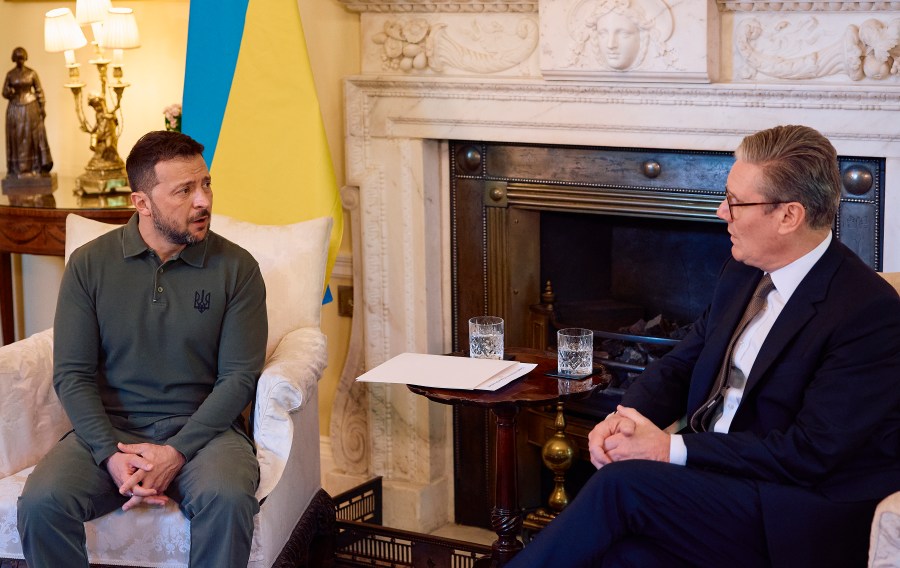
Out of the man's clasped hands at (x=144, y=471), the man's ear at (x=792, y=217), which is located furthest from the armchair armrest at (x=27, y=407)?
the man's ear at (x=792, y=217)

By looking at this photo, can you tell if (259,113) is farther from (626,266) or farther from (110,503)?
(110,503)

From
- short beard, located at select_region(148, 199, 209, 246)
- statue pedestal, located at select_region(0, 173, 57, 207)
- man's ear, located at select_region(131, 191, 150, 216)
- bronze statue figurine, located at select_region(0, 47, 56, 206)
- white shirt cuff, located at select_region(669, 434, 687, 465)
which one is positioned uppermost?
bronze statue figurine, located at select_region(0, 47, 56, 206)

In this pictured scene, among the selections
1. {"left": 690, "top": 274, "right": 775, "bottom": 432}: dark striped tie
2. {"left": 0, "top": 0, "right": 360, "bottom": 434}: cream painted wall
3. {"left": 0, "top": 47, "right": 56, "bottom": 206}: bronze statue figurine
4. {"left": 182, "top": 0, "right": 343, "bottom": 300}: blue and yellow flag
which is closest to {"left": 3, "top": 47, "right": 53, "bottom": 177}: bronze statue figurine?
{"left": 0, "top": 47, "right": 56, "bottom": 206}: bronze statue figurine

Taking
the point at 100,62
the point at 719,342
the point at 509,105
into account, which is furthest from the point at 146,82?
the point at 719,342

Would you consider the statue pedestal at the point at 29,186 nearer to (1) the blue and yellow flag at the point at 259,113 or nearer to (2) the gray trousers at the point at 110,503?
(1) the blue and yellow flag at the point at 259,113

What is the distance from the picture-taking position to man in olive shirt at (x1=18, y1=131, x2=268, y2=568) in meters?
2.39

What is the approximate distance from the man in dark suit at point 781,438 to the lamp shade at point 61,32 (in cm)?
245

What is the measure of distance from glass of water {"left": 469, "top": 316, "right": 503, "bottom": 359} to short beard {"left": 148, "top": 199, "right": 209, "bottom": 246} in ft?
2.17

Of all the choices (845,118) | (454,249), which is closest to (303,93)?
→ (454,249)

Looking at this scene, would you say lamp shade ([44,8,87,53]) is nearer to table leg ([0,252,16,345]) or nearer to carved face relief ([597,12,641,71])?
table leg ([0,252,16,345])

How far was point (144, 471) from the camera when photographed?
2.32 meters

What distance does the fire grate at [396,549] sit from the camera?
296 centimetres

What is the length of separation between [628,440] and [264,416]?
796 millimetres

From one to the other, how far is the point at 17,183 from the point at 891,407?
3.01 meters
